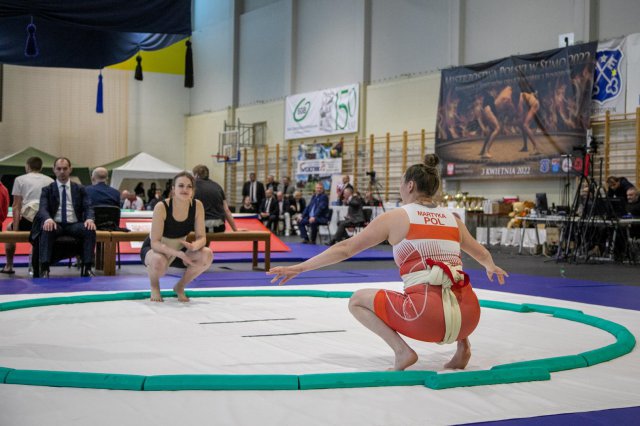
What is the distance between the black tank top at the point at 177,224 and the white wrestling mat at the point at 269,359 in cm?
50

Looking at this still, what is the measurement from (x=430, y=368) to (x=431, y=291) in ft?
1.26

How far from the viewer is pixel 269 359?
A: 317 cm

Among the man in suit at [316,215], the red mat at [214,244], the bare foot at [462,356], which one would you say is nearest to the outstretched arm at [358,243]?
the bare foot at [462,356]

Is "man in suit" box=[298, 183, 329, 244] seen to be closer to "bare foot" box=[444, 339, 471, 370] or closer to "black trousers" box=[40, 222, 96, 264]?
"black trousers" box=[40, 222, 96, 264]

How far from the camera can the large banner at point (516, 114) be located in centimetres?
1222

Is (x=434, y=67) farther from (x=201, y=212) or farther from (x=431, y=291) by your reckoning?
(x=431, y=291)

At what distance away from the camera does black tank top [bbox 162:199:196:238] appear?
5.10 m

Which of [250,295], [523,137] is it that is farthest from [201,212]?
[523,137]

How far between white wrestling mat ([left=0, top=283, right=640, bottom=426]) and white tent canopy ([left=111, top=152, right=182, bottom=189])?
15157mm

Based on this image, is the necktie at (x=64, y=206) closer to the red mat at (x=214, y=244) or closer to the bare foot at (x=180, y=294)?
the red mat at (x=214, y=244)

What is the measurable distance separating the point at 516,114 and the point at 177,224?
9517mm

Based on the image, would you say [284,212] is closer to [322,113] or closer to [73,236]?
[322,113]

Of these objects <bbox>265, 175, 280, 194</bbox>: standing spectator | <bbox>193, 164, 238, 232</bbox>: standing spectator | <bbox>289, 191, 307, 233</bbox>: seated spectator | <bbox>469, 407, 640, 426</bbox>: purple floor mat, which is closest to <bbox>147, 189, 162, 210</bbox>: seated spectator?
<bbox>265, 175, 280, 194</bbox>: standing spectator

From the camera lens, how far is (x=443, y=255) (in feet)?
9.71
